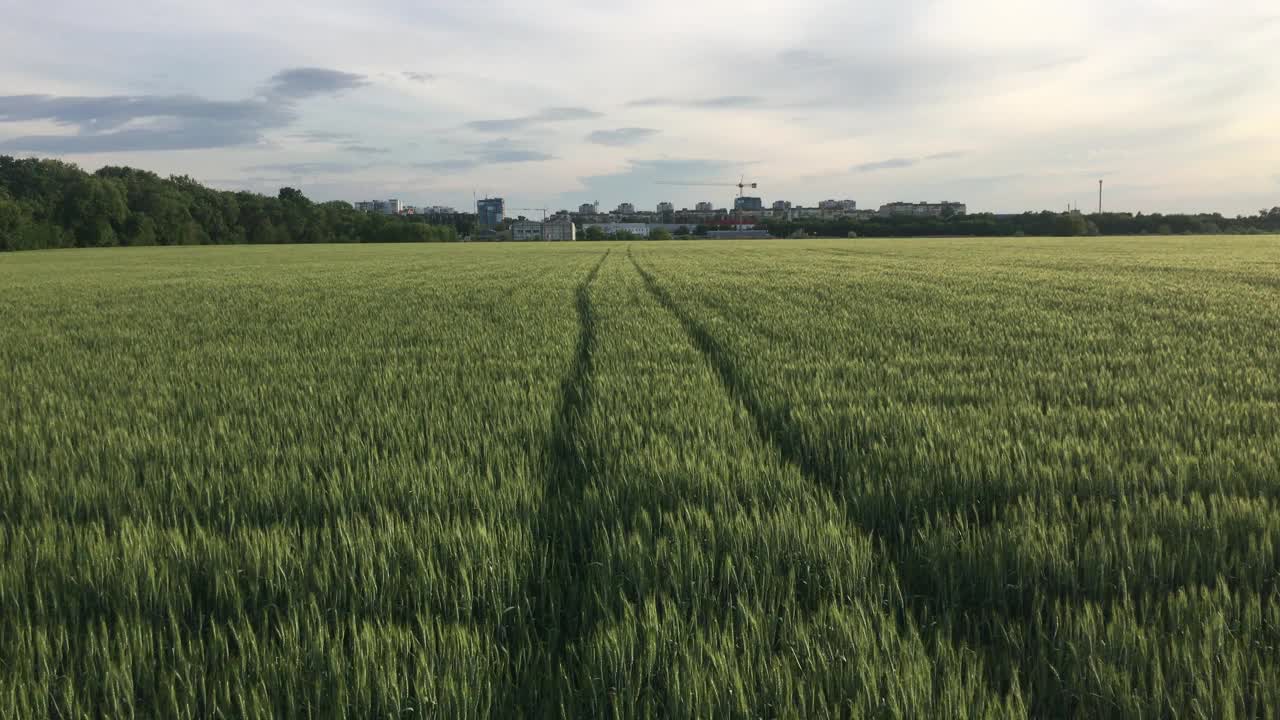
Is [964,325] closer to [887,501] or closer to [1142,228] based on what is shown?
[887,501]

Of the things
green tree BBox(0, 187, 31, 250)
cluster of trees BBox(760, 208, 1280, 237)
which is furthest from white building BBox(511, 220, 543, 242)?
green tree BBox(0, 187, 31, 250)

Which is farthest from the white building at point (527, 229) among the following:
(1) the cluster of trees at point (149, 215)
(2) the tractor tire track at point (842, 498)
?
(2) the tractor tire track at point (842, 498)

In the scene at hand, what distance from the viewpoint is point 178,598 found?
2.68m

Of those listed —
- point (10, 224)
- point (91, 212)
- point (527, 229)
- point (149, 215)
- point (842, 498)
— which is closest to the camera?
point (842, 498)

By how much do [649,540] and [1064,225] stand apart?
133868mm

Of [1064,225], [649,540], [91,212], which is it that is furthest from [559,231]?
[649,540]

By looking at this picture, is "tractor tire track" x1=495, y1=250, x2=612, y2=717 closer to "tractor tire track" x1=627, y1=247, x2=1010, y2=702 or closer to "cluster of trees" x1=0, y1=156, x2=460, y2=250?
"tractor tire track" x1=627, y1=247, x2=1010, y2=702

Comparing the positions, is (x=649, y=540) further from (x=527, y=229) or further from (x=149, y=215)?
(x=527, y=229)

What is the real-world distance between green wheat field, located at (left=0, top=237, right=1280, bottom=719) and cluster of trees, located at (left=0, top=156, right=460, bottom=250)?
334 feet

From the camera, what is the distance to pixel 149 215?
332 feet

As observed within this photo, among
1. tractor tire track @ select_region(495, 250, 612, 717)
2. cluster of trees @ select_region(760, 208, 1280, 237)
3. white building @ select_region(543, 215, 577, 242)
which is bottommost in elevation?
tractor tire track @ select_region(495, 250, 612, 717)

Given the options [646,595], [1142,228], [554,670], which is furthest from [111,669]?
[1142,228]

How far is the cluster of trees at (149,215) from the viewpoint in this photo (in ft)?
293

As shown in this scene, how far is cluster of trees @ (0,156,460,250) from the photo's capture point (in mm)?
89250
